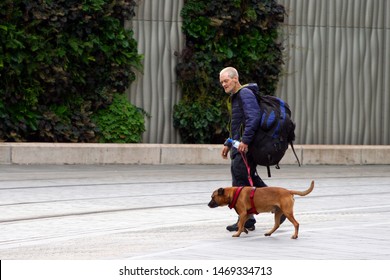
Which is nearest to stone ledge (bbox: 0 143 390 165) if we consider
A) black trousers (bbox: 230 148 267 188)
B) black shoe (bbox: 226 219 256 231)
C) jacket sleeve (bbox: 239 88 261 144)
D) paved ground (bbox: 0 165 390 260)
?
paved ground (bbox: 0 165 390 260)

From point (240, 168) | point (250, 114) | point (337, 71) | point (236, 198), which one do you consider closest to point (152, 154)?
point (337, 71)

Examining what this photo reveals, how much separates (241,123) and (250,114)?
317 mm

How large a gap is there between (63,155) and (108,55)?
8.75 ft

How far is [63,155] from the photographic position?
67.9ft

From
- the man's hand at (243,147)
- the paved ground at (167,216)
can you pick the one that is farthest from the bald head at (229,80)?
the paved ground at (167,216)

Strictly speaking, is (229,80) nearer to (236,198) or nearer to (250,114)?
(250,114)

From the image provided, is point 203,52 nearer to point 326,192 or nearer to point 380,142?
point 380,142

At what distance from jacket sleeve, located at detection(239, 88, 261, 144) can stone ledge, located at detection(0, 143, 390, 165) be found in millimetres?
8704

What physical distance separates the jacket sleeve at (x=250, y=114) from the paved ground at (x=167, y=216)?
0.99 meters

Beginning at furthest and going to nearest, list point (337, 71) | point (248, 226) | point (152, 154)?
point (337, 71), point (152, 154), point (248, 226)

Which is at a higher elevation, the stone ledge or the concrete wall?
the concrete wall

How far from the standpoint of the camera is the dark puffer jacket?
12.0 meters

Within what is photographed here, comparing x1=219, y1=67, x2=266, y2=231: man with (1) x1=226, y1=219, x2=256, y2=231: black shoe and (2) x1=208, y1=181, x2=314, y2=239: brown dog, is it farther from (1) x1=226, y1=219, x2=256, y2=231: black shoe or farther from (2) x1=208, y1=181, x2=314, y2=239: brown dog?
(2) x1=208, y1=181, x2=314, y2=239: brown dog

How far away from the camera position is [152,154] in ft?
70.2
